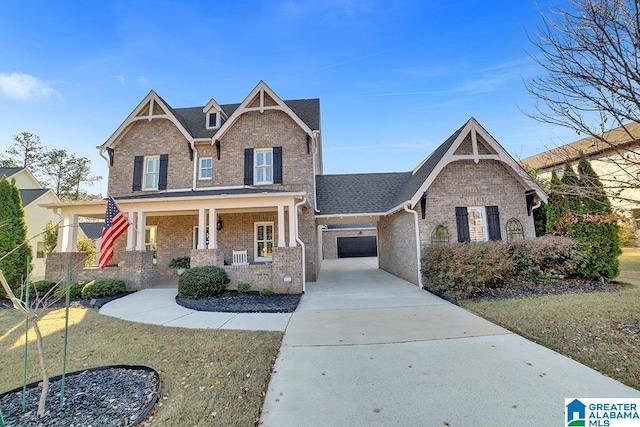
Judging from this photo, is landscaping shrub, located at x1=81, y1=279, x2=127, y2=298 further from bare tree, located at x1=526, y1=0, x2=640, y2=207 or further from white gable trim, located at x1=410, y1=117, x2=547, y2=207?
bare tree, located at x1=526, y1=0, x2=640, y2=207

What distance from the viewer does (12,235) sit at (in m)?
11.2

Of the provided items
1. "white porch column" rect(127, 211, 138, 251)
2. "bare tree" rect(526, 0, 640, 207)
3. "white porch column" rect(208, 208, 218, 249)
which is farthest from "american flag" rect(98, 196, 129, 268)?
"bare tree" rect(526, 0, 640, 207)

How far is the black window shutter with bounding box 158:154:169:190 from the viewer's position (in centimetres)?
1393

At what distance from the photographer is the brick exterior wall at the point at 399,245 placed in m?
11.7

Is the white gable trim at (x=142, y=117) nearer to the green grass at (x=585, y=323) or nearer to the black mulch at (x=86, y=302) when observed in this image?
the black mulch at (x=86, y=302)

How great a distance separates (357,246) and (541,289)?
20.4 meters

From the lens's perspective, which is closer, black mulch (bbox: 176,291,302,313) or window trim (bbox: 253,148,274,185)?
black mulch (bbox: 176,291,302,313)

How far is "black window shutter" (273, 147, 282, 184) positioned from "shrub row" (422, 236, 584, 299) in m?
7.53

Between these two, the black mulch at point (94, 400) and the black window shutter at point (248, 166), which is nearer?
the black mulch at point (94, 400)

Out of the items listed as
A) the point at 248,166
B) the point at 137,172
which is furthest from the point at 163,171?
the point at 248,166

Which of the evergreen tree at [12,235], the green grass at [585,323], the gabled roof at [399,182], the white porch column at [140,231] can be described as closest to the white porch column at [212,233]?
the white porch column at [140,231]

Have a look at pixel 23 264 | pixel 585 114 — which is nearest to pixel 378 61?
pixel 585 114

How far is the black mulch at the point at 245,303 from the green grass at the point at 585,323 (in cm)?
522

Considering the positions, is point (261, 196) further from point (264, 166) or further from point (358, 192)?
point (358, 192)
